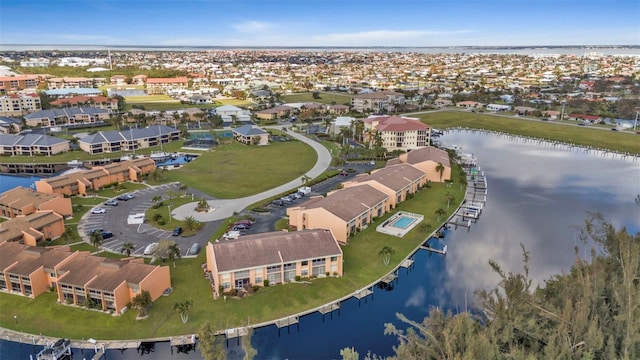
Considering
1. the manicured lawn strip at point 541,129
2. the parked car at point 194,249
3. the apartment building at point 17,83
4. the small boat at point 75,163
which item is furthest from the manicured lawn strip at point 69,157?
the apartment building at point 17,83

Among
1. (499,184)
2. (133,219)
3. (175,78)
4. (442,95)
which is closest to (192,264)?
(133,219)

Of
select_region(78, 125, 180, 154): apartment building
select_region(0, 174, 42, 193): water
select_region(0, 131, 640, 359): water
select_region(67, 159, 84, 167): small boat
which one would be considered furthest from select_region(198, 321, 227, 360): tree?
select_region(78, 125, 180, 154): apartment building

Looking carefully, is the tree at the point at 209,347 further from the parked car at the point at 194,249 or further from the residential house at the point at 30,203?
the residential house at the point at 30,203

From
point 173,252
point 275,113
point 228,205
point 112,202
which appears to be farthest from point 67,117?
point 173,252

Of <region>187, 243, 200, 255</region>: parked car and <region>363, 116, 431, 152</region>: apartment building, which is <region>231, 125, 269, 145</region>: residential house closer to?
<region>363, 116, 431, 152</region>: apartment building

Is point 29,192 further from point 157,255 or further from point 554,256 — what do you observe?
point 554,256

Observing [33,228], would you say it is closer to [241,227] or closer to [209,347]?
[241,227]
